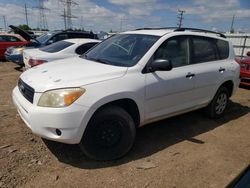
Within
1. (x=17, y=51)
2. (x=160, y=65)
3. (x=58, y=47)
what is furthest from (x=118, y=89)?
(x=17, y=51)

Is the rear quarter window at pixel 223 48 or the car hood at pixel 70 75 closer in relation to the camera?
the car hood at pixel 70 75

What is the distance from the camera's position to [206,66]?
14.8 feet

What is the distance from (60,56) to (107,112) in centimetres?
471

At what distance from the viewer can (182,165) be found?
134 inches

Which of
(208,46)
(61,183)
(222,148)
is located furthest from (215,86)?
(61,183)

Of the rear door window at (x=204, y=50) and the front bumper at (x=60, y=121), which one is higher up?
the rear door window at (x=204, y=50)

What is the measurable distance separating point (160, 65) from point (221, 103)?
242cm

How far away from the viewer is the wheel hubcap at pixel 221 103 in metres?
5.11

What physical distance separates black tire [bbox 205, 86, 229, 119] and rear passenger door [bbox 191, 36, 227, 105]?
25 cm

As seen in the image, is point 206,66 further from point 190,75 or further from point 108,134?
point 108,134

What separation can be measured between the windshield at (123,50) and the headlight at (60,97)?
3.01 feet

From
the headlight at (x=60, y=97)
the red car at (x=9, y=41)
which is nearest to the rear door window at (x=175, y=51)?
the headlight at (x=60, y=97)

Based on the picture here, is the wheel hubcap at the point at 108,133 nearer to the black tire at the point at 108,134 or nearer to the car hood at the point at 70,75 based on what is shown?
the black tire at the point at 108,134

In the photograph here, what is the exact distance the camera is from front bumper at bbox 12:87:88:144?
9.43 ft
